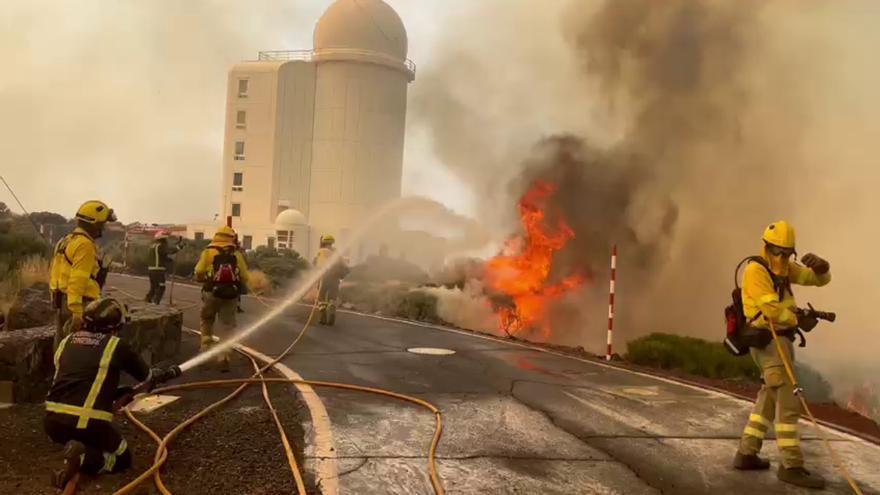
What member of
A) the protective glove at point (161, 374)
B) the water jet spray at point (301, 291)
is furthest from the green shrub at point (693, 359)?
the protective glove at point (161, 374)

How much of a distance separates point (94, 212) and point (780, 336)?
613 centimetres

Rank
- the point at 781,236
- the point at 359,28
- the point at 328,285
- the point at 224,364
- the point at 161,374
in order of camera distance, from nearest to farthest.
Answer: the point at 161,374, the point at 781,236, the point at 224,364, the point at 328,285, the point at 359,28

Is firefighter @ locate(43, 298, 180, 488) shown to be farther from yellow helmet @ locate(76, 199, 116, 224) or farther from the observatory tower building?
the observatory tower building

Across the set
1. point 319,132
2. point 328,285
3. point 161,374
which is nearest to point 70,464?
point 161,374

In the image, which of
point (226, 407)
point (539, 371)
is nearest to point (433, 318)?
point (539, 371)

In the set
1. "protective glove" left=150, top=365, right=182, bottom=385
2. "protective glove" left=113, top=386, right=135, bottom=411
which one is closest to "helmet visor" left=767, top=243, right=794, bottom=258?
"protective glove" left=150, top=365, right=182, bottom=385

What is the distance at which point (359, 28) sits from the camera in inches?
1657

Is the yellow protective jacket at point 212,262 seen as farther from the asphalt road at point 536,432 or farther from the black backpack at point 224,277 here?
the asphalt road at point 536,432

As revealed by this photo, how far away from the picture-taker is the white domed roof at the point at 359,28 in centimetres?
4209

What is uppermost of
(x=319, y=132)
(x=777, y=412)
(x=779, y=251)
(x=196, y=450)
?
(x=319, y=132)

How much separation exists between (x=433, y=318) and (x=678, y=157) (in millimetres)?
10758

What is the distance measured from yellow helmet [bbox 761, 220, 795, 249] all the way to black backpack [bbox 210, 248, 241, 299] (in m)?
6.12

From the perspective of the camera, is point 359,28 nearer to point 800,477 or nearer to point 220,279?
point 220,279

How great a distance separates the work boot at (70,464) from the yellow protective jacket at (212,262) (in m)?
4.40
